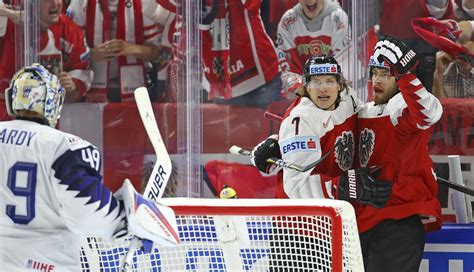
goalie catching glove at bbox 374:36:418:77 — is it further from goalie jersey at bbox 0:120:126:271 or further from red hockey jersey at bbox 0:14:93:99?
red hockey jersey at bbox 0:14:93:99

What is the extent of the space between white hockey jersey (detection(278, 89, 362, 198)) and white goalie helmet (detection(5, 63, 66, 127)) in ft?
3.95

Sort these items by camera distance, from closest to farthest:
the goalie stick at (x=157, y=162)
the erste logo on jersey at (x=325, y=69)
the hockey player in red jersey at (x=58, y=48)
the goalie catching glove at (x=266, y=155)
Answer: the goalie stick at (x=157, y=162) → the erste logo on jersey at (x=325, y=69) → the goalie catching glove at (x=266, y=155) → the hockey player in red jersey at (x=58, y=48)

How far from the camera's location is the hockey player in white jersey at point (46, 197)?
3182 millimetres

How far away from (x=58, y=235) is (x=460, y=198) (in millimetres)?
2011

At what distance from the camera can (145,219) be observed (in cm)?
318

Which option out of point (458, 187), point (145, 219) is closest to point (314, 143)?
point (458, 187)

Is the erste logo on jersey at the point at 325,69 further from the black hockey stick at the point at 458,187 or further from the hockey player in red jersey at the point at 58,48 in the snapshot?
the hockey player in red jersey at the point at 58,48

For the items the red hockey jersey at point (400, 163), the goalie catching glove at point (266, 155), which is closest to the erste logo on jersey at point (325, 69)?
the red hockey jersey at point (400, 163)

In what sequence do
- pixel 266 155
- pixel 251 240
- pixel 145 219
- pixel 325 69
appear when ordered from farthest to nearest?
1. pixel 266 155
2. pixel 325 69
3. pixel 251 240
4. pixel 145 219

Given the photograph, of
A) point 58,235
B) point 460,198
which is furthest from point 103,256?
point 460,198

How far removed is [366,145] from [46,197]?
1561 millimetres

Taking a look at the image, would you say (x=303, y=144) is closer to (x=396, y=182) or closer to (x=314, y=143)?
(x=314, y=143)

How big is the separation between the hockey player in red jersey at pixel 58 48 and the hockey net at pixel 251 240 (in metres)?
1.67

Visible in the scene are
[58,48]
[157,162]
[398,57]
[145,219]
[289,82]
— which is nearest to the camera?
[145,219]
